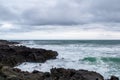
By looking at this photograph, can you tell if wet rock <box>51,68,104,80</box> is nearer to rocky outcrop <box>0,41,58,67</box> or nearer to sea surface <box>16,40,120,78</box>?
sea surface <box>16,40,120,78</box>

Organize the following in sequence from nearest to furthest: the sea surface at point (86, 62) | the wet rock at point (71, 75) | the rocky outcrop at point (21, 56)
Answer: the wet rock at point (71, 75) < the sea surface at point (86, 62) < the rocky outcrop at point (21, 56)

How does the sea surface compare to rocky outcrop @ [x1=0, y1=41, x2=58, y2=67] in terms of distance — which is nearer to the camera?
the sea surface

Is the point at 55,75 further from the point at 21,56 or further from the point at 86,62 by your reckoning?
the point at 21,56

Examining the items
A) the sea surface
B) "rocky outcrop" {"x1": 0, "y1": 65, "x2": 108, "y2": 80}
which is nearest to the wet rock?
"rocky outcrop" {"x1": 0, "y1": 65, "x2": 108, "y2": 80}

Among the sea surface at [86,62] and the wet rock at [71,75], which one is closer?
the wet rock at [71,75]

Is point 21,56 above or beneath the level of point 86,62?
above

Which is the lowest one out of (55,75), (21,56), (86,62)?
(86,62)

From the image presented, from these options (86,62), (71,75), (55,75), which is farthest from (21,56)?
(71,75)

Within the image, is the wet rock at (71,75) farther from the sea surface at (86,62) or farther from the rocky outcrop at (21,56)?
the rocky outcrop at (21,56)

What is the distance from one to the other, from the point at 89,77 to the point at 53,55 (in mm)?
17720

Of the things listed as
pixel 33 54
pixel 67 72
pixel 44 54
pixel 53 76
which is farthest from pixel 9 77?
pixel 44 54

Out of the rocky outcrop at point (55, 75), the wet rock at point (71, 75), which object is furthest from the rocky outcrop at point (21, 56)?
the wet rock at point (71, 75)

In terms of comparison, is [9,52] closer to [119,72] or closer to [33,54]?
[33,54]

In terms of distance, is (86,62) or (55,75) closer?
(55,75)
